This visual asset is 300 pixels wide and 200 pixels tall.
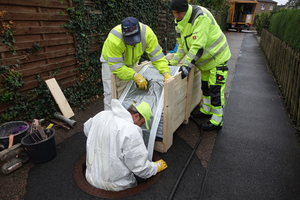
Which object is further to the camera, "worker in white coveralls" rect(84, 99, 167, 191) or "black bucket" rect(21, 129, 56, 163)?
"black bucket" rect(21, 129, 56, 163)

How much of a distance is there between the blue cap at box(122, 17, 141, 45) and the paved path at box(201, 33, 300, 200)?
213 centimetres

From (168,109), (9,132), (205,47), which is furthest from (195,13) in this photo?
(9,132)

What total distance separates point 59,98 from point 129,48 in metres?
2.16

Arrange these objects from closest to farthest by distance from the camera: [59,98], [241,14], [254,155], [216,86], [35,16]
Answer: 1. [254,155]
2. [216,86]
3. [35,16]
4. [59,98]
5. [241,14]

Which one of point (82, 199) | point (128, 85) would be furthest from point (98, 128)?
point (128, 85)

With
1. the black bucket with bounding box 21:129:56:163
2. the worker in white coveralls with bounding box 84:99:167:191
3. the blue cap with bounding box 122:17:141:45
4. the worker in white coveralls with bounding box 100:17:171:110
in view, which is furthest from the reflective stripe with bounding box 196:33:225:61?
the black bucket with bounding box 21:129:56:163

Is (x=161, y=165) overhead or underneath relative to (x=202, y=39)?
underneath

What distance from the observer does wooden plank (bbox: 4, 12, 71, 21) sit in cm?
314

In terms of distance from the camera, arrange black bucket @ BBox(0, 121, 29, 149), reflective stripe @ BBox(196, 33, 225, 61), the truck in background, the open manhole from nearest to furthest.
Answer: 1. the open manhole
2. black bucket @ BBox(0, 121, 29, 149)
3. reflective stripe @ BBox(196, 33, 225, 61)
4. the truck in background

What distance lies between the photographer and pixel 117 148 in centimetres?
196

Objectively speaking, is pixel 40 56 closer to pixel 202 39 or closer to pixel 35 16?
pixel 35 16

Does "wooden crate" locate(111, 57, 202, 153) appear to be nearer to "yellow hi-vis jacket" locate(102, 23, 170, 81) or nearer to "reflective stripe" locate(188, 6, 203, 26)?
"yellow hi-vis jacket" locate(102, 23, 170, 81)

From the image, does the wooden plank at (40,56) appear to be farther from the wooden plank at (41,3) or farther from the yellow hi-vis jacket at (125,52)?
the yellow hi-vis jacket at (125,52)

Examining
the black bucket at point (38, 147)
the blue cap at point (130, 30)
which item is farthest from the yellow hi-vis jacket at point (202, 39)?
the black bucket at point (38, 147)
